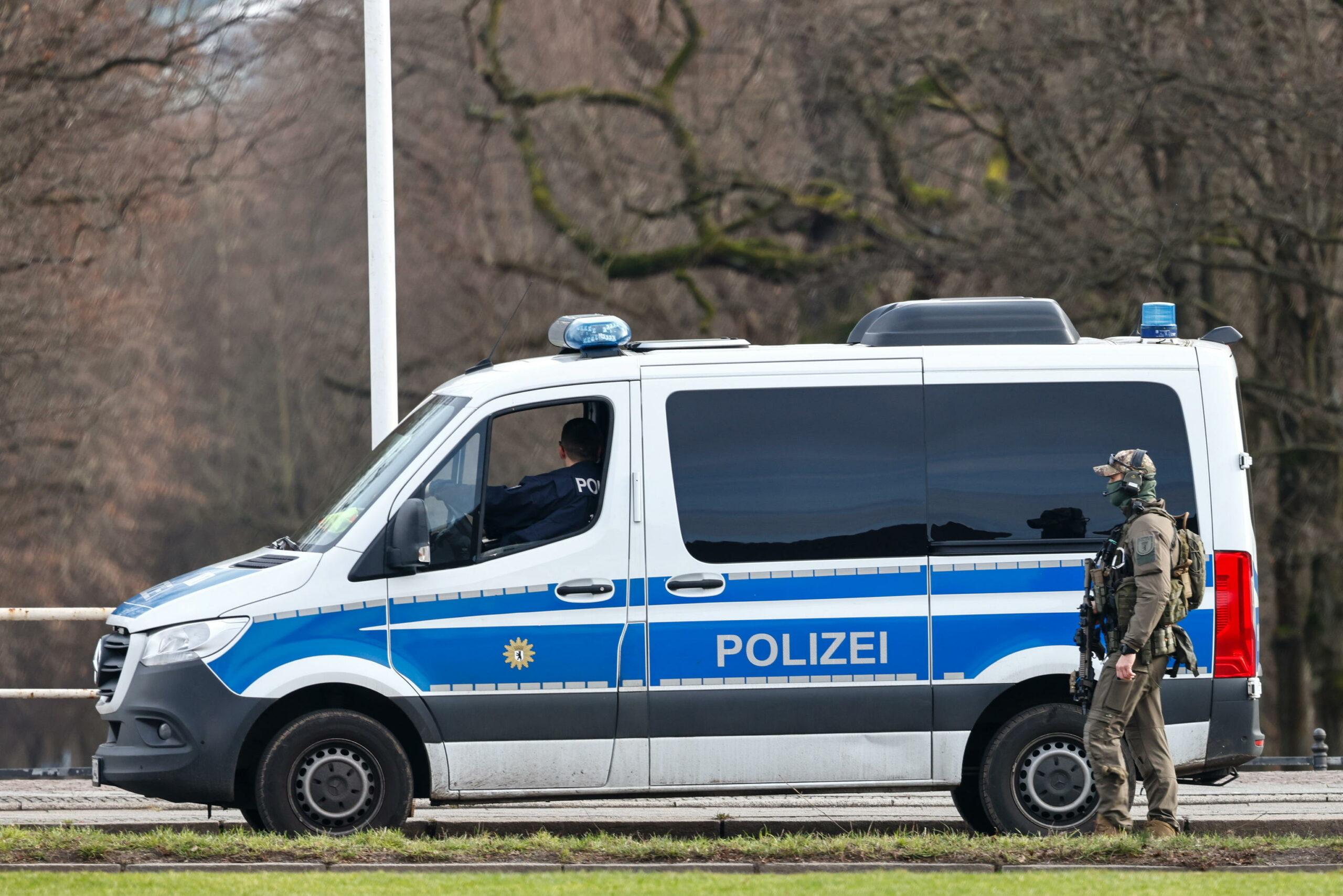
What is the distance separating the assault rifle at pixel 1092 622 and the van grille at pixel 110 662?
4064 mm

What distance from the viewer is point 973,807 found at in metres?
8.27

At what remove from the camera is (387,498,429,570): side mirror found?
7.67m

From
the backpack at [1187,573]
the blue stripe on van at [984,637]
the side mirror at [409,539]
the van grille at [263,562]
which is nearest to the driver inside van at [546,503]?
the side mirror at [409,539]

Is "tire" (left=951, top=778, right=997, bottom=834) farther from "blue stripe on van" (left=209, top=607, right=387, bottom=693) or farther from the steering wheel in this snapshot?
"blue stripe on van" (left=209, top=607, right=387, bottom=693)

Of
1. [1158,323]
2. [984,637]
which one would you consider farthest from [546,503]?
[1158,323]

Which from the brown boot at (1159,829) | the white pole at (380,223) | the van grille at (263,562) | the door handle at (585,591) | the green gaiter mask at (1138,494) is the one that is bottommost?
the brown boot at (1159,829)

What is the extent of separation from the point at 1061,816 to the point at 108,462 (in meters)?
19.8

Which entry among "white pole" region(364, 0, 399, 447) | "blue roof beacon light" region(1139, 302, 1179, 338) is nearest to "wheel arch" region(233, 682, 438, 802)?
"white pole" region(364, 0, 399, 447)

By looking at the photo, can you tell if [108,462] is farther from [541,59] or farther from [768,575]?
[768,575]

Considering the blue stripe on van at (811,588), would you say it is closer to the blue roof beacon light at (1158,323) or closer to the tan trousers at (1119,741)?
the tan trousers at (1119,741)

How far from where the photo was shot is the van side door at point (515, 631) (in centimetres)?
774

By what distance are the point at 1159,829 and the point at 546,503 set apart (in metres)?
2.96

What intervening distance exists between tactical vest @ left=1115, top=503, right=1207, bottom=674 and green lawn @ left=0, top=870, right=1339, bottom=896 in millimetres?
1193

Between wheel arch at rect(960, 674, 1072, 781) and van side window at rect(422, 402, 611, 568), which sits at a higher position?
van side window at rect(422, 402, 611, 568)
